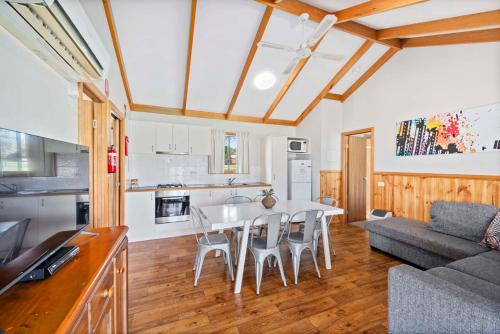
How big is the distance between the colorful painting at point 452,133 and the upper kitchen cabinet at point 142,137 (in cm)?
438

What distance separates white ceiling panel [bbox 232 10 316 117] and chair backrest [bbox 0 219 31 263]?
3.32m

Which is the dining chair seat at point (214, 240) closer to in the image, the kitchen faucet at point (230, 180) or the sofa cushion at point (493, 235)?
the kitchen faucet at point (230, 180)

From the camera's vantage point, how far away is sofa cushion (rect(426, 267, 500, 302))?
1442mm

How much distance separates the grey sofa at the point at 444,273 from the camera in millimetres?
1145

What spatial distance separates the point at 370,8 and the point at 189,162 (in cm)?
383

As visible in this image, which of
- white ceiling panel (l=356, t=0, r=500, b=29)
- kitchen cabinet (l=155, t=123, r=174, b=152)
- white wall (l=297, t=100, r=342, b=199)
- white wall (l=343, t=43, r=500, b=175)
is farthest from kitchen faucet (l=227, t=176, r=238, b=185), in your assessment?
white ceiling panel (l=356, t=0, r=500, b=29)

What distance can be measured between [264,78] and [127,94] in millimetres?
2495

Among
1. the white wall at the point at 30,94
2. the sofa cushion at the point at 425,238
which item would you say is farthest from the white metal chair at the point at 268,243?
the white wall at the point at 30,94

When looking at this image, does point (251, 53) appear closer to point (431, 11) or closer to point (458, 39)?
point (431, 11)

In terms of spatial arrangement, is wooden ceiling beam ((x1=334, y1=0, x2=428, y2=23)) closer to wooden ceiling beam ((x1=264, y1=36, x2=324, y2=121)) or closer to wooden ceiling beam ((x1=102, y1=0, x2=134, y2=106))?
wooden ceiling beam ((x1=264, y1=36, x2=324, y2=121))

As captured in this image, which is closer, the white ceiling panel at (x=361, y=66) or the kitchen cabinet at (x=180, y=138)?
the white ceiling panel at (x=361, y=66)

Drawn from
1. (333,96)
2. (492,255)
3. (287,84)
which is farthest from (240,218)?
(333,96)

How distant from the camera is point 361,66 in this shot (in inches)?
160

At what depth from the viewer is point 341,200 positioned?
4891 mm
